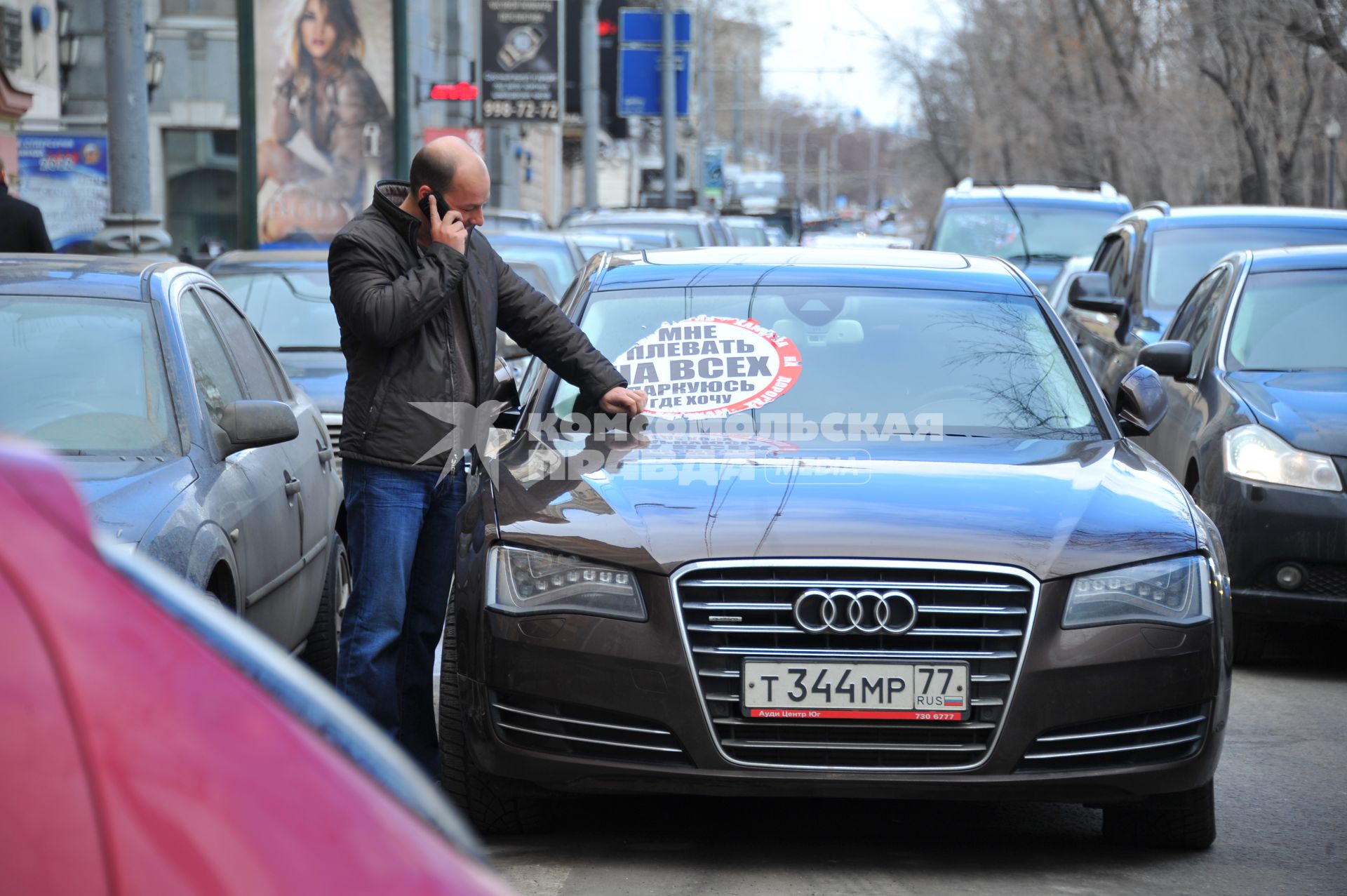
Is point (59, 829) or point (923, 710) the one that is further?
point (923, 710)

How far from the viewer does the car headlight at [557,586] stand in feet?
14.2

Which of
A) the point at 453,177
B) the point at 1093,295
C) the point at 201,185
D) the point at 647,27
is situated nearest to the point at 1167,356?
the point at 1093,295

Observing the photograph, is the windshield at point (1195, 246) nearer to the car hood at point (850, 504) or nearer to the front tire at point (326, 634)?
the front tire at point (326, 634)

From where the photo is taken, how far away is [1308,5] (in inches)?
709

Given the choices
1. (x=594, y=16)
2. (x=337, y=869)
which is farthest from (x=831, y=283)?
(x=594, y=16)

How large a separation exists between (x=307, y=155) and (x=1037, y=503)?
49.4 ft

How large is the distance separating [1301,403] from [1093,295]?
341 centimetres

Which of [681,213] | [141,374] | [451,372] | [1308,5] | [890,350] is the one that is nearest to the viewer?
[451,372]

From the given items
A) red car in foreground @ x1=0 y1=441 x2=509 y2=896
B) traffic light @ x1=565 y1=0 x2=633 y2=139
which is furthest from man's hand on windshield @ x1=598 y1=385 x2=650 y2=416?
traffic light @ x1=565 y1=0 x2=633 y2=139

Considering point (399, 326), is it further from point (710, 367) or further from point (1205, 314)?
point (1205, 314)

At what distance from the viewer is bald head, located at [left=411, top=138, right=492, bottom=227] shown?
16.1ft

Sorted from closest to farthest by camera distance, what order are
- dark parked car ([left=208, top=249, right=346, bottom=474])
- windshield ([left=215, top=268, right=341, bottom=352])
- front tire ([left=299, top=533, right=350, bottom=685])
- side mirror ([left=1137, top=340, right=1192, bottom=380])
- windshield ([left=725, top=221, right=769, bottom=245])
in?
front tire ([left=299, top=533, right=350, bottom=685]) → side mirror ([left=1137, top=340, right=1192, bottom=380]) → dark parked car ([left=208, top=249, right=346, bottom=474]) → windshield ([left=215, top=268, right=341, bottom=352]) → windshield ([left=725, top=221, right=769, bottom=245])

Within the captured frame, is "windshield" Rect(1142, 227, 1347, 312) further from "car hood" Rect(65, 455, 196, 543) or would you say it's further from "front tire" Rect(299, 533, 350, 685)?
"car hood" Rect(65, 455, 196, 543)

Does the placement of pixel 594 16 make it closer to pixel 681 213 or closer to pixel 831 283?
pixel 681 213
